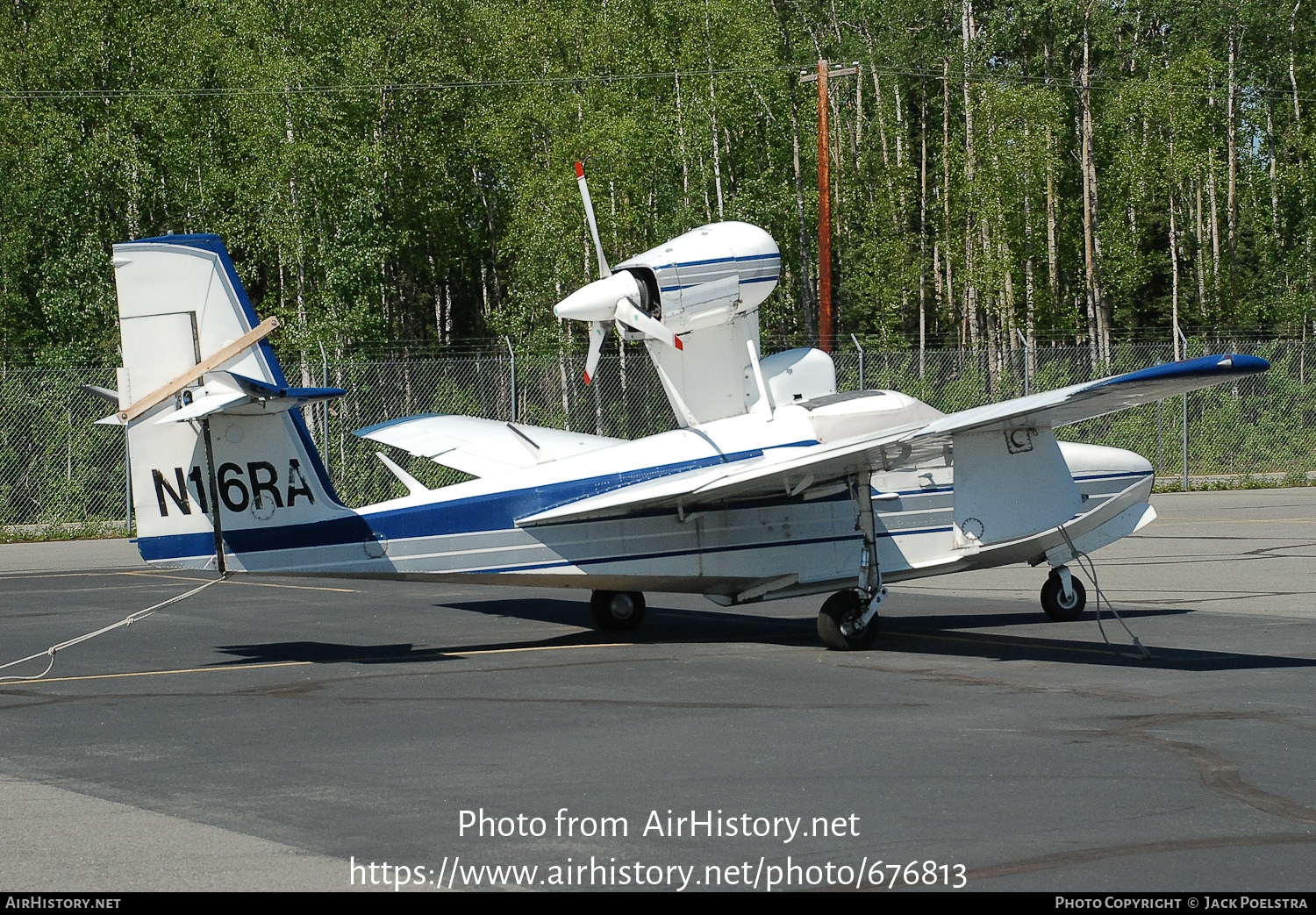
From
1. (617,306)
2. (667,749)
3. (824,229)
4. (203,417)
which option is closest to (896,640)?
(617,306)

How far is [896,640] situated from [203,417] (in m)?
6.63

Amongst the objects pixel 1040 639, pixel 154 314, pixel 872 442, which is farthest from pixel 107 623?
pixel 1040 639

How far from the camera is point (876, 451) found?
11.7 meters

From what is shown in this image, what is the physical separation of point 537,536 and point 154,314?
383cm

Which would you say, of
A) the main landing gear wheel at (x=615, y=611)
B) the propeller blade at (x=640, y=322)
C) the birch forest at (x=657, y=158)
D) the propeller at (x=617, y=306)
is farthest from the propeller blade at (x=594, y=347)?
the birch forest at (x=657, y=158)

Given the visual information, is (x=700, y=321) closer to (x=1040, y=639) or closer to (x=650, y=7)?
(x=1040, y=639)

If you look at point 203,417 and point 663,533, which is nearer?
point 203,417

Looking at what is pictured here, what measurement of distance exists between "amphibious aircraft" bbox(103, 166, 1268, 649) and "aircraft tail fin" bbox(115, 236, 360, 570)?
0.05 ft

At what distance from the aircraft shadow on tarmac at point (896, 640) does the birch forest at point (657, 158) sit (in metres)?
21.3

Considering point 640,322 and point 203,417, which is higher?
point 640,322

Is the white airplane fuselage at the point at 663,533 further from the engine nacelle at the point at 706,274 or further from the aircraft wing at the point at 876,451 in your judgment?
the engine nacelle at the point at 706,274

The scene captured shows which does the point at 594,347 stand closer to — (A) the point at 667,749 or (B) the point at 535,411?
(A) the point at 667,749

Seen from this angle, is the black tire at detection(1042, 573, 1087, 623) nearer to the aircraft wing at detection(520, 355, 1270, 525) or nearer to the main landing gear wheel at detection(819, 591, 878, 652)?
the aircraft wing at detection(520, 355, 1270, 525)

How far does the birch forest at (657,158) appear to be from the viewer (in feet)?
132
